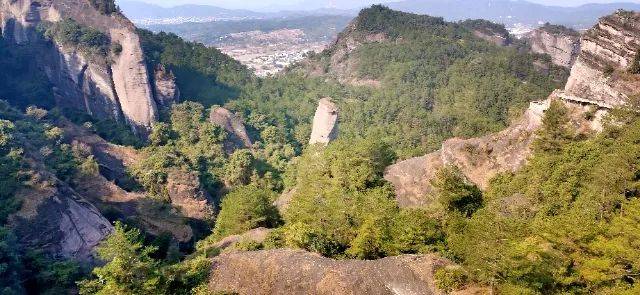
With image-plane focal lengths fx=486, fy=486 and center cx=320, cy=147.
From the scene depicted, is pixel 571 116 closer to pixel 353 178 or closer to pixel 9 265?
pixel 353 178

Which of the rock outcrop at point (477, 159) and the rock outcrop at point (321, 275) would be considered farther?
the rock outcrop at point (477, 159)

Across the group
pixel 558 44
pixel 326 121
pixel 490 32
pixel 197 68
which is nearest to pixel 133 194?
pixel 326 121

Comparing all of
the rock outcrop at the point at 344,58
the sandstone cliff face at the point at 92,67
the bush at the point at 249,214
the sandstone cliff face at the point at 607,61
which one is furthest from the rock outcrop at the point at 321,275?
the rock outcrop at the point at 344,58

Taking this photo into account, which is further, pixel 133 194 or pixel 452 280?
pixel 133 194

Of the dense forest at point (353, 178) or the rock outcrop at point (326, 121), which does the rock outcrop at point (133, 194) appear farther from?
the rock outcrop at point (326, 121)

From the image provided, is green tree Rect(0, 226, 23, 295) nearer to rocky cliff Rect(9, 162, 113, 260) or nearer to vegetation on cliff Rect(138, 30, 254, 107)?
rocky cliff Rect(9, 162, 113, 260)

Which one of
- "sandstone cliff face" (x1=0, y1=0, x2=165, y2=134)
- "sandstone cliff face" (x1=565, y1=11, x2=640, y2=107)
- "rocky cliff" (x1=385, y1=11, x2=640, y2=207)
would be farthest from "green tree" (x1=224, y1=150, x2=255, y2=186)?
"sandstone cliff face" (x1=565, y1=11, x2=640, y2=107)

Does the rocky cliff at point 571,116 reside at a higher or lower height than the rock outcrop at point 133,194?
higher
